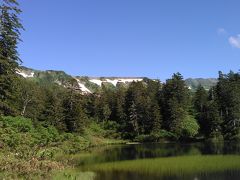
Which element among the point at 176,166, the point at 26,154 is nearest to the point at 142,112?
the point at 176,166

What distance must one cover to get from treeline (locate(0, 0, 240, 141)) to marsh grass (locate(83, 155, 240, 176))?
34900mm

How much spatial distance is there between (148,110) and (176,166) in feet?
196

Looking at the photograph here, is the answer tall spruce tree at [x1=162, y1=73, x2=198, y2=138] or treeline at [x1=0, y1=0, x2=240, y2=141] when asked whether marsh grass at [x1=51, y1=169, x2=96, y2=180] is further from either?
tall spruce tree at [x1=162, y1=73, x2=198, y2=138]

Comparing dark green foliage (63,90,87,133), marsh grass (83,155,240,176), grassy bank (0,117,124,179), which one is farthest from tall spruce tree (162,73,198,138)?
marsh grass (83,155,240,176)

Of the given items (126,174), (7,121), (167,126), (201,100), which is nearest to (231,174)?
(126,174)

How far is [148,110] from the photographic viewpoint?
342 ft

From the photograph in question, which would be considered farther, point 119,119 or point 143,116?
point 119,119

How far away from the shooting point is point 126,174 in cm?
3941

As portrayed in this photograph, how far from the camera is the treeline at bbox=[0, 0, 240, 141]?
90.1 m

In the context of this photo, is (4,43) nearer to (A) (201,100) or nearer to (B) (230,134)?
(B) (230,134)

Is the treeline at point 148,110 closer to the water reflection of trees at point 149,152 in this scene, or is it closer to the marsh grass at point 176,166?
the water reflection of trees at point 149,152

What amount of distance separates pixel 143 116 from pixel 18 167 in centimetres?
7556

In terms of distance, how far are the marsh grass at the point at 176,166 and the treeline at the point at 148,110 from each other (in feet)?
115

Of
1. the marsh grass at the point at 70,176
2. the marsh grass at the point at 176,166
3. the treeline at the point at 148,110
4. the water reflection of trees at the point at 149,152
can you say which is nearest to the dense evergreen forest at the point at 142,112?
the treeline at the point at 148,110
